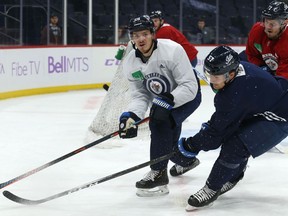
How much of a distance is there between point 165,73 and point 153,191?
58 cm

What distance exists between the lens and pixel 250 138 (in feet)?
9.50

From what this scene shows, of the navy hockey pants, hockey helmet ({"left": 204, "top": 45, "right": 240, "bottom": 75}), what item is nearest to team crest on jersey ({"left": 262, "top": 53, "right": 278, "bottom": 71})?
the navy hockey pants

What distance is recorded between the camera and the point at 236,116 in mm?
2826

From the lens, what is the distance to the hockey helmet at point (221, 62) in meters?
2.80

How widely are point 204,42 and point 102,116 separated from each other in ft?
20.0

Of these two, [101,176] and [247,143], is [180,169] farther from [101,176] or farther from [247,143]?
[247,143]

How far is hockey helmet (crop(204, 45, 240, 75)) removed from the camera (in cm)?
280

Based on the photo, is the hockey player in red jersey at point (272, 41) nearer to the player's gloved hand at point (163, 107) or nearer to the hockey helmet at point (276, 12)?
the hockey helmet at point (276, 12)

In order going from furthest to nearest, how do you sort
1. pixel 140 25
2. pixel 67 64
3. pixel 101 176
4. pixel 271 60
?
1. pixel 67 64
2. pixel 271 60
3. pixel 101 176
4. pixel 140 25

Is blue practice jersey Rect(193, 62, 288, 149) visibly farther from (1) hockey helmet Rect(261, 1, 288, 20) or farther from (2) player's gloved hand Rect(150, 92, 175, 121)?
(1) hockey helmet Rect(261, 1, 288, 20)

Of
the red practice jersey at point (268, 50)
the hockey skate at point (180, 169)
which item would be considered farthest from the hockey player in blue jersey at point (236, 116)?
the red practice jersey at point (268, 50)

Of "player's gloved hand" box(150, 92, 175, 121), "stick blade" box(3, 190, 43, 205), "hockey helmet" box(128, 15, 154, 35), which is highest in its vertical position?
"hockey helmet" box(128, 15, 154, 35)

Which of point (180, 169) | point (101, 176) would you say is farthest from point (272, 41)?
point (101, 176)

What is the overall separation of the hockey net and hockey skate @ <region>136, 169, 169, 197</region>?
5.03ft
